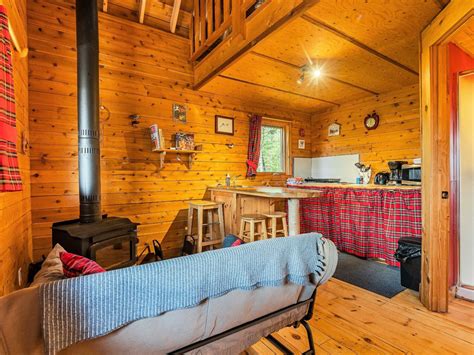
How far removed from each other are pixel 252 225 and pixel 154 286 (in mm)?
2100

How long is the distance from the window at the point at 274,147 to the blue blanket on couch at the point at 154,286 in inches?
141

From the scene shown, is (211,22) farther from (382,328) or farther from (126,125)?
(382,328)

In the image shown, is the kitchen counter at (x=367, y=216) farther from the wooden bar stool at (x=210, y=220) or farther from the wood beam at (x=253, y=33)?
the wood beam at (x=253, y=33)

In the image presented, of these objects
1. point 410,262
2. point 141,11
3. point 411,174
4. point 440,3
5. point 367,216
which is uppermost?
point 141,11

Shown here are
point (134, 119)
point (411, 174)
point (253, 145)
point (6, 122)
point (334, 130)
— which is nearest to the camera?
point (6, 122)

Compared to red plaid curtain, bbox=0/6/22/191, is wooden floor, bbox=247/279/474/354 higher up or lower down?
lower down

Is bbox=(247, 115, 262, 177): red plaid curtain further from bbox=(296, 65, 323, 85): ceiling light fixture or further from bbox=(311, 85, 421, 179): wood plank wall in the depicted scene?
bbox=(311, 85, 421, 179): wood plank wall

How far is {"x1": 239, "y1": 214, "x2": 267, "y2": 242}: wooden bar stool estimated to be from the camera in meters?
2.88

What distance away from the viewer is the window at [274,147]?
4.69 m

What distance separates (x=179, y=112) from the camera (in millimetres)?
3645

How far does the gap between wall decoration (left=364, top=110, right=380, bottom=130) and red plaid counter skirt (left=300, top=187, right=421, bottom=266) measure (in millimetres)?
1464

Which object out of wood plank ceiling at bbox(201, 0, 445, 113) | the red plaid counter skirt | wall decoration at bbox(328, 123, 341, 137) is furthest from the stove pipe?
wall decoration at bbox(328, 123, 341, 137)

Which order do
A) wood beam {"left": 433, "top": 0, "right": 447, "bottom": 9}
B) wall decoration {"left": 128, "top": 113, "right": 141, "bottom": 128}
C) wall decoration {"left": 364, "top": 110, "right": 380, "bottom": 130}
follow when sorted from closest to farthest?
wood beam {"left": 433, "top": 0, "right": 447, "bottom": 9} → wall decoration {"left": 128, "top": 113, "right": 141, "bottom": 128} → wall decoration {"left": 364, "top": 110, "right": 380, "bottom": 130}

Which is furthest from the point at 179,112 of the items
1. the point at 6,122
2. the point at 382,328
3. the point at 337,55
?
the point at 382,328
